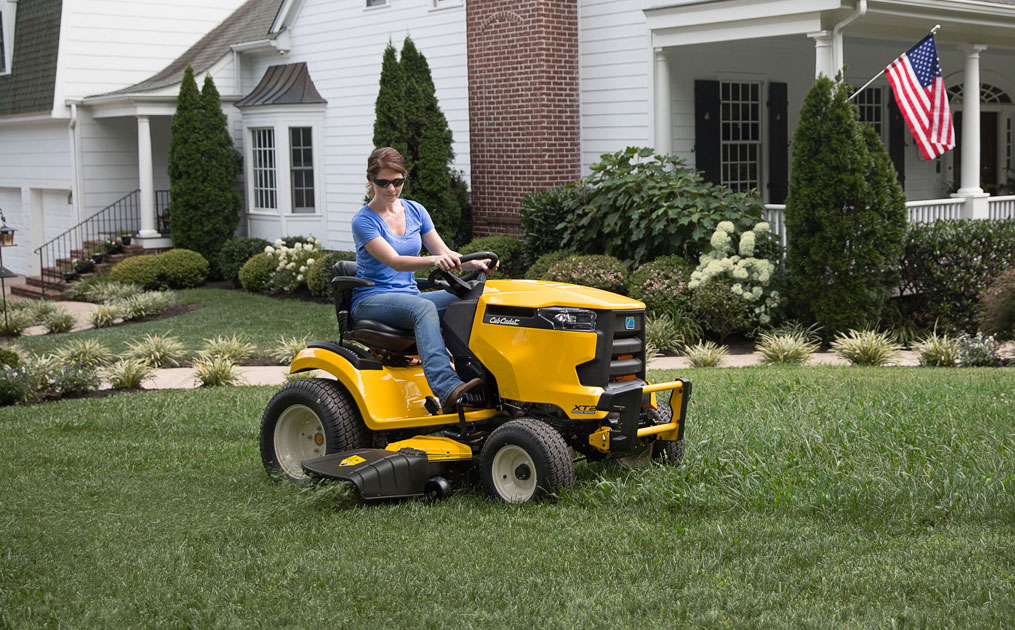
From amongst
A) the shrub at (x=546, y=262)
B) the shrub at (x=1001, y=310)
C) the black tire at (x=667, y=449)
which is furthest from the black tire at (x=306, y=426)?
the shrub at (x=546, y=262)

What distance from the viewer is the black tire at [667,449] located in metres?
5.82

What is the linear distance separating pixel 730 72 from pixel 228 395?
357 inches

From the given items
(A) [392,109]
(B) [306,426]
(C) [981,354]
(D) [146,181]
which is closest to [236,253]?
(D) [146,181]

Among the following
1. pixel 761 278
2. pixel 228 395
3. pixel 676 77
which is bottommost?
pixel 228 395

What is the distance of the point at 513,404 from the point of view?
568cm

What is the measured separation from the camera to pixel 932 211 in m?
14.0

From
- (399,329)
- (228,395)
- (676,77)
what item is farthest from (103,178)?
(399,329)

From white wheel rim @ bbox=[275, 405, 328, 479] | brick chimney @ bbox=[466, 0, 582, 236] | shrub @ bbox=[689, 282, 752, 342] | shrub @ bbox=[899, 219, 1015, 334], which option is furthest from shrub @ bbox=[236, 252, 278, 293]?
white wheel rim @ bbox=[275, 405, 328, 479]

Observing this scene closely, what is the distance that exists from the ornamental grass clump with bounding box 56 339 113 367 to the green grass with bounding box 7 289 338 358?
0.57m

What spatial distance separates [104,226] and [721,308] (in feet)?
48.6

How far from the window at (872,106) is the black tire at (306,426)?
13.8m

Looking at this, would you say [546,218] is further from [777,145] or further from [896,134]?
[896,134]

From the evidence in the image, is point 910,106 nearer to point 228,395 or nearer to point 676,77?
point 676,77

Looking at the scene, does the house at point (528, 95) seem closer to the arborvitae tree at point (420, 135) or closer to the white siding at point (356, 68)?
the white siding at point (356, 68)
